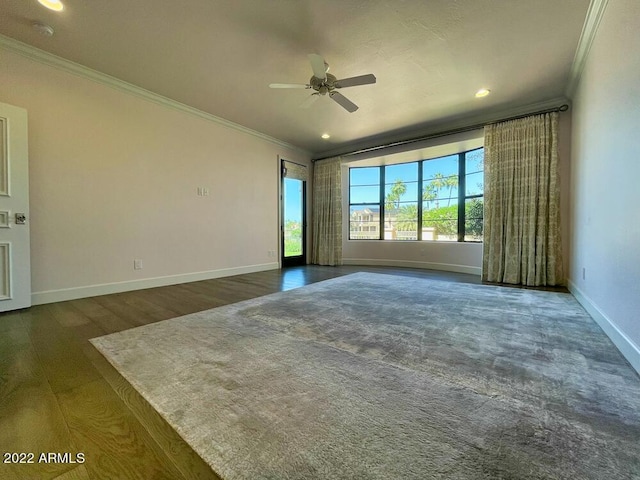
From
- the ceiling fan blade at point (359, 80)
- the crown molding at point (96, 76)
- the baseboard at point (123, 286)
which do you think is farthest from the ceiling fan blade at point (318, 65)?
the baseboard at point (123, 286)

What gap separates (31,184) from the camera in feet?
9.29

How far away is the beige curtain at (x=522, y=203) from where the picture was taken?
3855 millimetres

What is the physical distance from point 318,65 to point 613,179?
2727 millimetres

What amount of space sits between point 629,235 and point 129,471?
2.97m

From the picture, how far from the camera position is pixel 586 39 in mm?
2604

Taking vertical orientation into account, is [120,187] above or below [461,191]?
below

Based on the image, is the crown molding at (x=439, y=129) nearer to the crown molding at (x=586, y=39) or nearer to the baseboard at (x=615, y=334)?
the crown molding at (x=586, y=39)

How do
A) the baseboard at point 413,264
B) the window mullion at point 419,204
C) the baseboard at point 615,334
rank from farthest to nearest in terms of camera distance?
the window mullion at point 419,204
the baseboard at point 413,264
the baseboard at point 615,334

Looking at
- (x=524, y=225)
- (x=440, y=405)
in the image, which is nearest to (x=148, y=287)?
(x=440, y=405)

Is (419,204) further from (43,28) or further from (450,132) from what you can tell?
(43,28)

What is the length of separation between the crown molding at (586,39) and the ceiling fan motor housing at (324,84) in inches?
89.7

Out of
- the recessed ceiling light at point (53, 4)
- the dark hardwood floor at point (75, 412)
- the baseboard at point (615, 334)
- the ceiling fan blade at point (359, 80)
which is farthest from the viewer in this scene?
the ceiling fan blade at point (359, 80)

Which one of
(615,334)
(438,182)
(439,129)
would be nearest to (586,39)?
(439,129)

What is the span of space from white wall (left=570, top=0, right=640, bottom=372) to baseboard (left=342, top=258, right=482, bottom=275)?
1.97 meters
